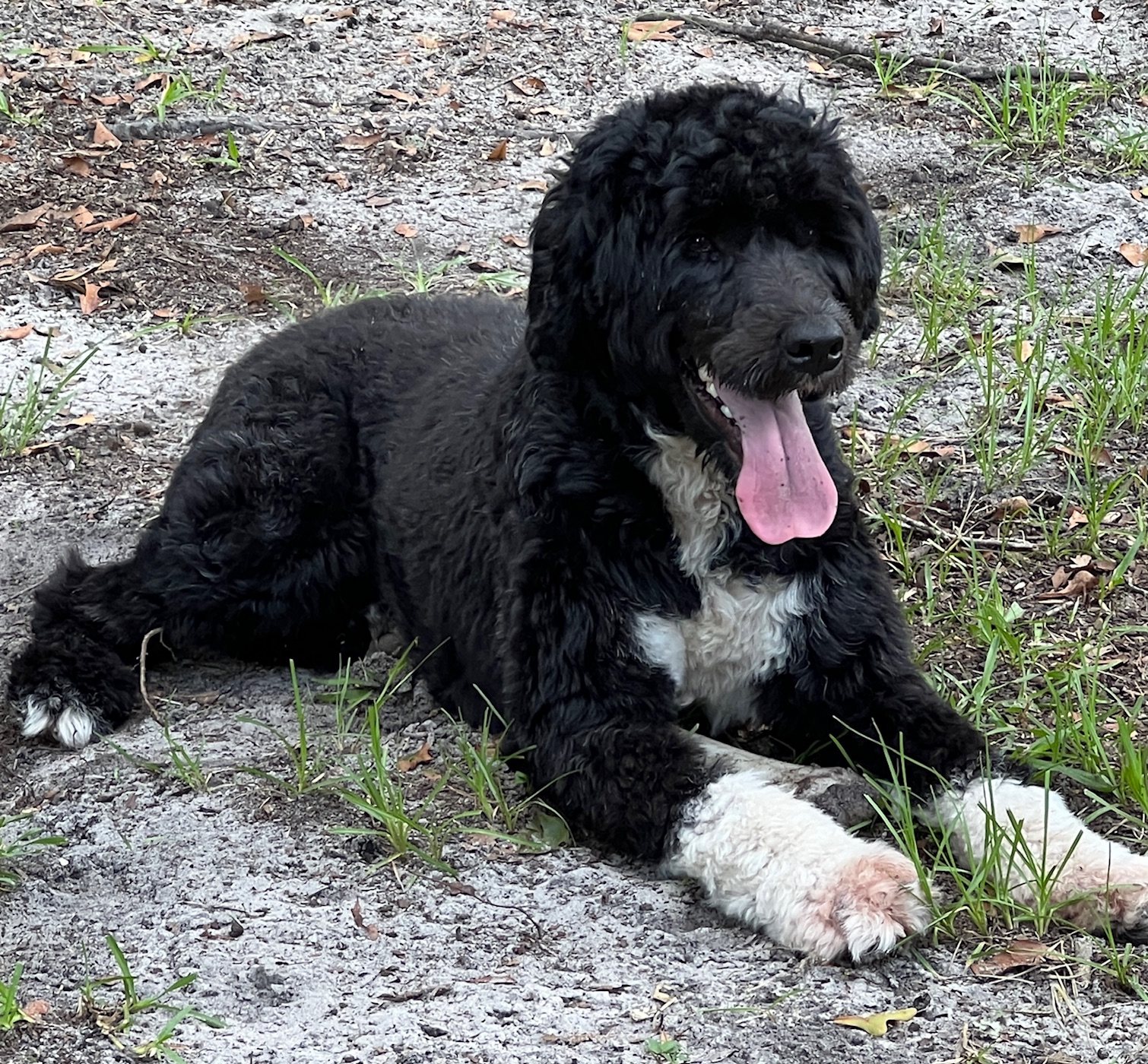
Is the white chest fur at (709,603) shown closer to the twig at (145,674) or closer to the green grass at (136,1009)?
the green grass at (136,1009)

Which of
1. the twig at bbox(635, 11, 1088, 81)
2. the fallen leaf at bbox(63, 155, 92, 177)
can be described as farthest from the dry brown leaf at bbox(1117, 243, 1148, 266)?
the fallen leaf at bbox(63, 155, 92, 177)

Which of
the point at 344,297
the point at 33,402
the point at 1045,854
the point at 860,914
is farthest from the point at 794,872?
the point at 344,297

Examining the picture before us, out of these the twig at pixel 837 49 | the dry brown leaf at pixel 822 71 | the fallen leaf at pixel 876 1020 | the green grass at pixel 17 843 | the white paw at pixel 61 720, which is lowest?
the white paw at pixel 61 720

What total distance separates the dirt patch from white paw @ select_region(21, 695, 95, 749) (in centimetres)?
10

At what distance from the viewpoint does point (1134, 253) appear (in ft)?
21.6

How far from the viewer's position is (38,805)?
167 inches

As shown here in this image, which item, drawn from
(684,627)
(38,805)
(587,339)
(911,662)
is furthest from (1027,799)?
(38,805)

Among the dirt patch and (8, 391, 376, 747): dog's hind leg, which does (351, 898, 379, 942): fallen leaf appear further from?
(8, 391, 376, 747): dog's hind leg

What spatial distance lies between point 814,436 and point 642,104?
946 mm

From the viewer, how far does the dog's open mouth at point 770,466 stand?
12.3 feet

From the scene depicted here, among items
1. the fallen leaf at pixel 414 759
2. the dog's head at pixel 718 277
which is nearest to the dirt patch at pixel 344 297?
the fallen leaf at pixel 414 759

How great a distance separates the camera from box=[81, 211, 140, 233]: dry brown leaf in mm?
7594

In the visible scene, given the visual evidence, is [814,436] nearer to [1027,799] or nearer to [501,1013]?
[1027,799]

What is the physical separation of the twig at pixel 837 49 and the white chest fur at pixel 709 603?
179 inches
